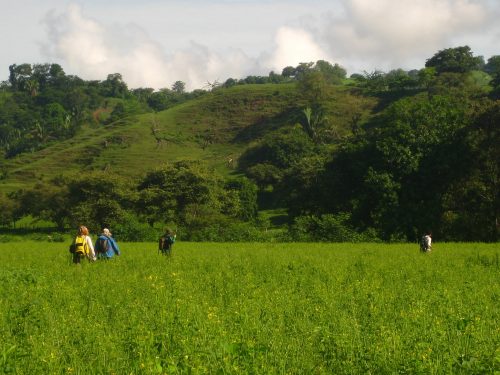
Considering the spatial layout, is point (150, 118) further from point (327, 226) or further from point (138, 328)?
point (138, 328)

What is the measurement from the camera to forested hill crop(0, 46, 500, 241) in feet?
135

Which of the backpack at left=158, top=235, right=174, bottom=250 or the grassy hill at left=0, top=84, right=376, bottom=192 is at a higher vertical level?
the grassy hill at left=0, top=84, right=376, bottom=192

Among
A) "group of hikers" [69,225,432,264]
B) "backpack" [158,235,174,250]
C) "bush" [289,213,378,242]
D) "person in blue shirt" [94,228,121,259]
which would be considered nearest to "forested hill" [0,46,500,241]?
"bush" [289,213,378,242]

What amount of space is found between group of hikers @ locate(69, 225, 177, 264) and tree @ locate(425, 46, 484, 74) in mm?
90714

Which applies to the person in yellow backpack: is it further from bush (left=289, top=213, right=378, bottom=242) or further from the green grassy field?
bush (left=289, top=213, right=378, bottom=242)

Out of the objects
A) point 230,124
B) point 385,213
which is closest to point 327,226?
point 385,213

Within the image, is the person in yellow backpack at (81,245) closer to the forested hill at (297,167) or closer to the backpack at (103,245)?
the backpack at (103,245)

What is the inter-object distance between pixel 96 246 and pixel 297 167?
4015 cm

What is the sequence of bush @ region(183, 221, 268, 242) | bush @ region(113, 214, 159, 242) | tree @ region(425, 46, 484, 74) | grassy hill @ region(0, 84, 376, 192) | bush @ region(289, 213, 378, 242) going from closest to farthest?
bush @ region(289, 213, 378, 242) → bush @ region(183, 221, 268, 242) → bush @ region(113, 214, 159, 242) → tree @ region(425, 46, 484, 74) → grassy hill @ region(0, 84, 376, 192)

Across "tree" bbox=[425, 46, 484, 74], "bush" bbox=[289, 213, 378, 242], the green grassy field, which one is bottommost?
the green grassy field

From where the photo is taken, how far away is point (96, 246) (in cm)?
2062

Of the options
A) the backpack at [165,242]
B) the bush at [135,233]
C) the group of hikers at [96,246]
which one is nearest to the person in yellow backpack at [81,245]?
the group of hikers at [96,246]

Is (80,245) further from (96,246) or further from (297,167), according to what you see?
(297,167)

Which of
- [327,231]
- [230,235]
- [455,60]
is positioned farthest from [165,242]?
[455,60]
